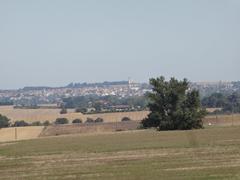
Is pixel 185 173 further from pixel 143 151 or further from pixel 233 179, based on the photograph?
pixel 143 151

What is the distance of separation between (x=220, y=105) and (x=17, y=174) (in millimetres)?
155894

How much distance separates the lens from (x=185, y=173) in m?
24.6

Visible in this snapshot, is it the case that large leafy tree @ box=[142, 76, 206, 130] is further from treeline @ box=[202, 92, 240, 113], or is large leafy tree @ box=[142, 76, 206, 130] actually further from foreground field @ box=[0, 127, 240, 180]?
treeline @ box=[202, 92, 240, 113]

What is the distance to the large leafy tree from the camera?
78.8 m

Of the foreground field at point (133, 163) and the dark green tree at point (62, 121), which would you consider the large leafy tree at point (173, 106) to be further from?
the dark green tree at point (62, 121)

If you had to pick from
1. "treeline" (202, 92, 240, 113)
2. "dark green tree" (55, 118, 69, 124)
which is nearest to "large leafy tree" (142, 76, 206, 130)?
"dark green tree" (55, 118, 69, 124)

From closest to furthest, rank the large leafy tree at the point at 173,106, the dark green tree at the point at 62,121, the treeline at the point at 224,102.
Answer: the large leafy tree at the point at 173,106 < the dark green tree at the point at 62,121 < the treeline at the point at 224,102

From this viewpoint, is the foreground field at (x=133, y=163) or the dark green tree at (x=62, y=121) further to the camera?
the dark green tree at (x=62, y=121)

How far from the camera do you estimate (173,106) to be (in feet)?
268

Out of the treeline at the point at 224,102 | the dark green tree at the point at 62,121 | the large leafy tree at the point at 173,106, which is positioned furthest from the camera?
the treeline at the point at 224,102

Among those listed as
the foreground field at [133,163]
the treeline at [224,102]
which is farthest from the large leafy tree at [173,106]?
the treeline at [224,102]

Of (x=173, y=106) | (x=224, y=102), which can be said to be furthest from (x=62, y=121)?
(x=173, y=106)

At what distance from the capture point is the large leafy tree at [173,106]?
78.8 m

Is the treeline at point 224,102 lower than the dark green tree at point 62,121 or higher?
higher
